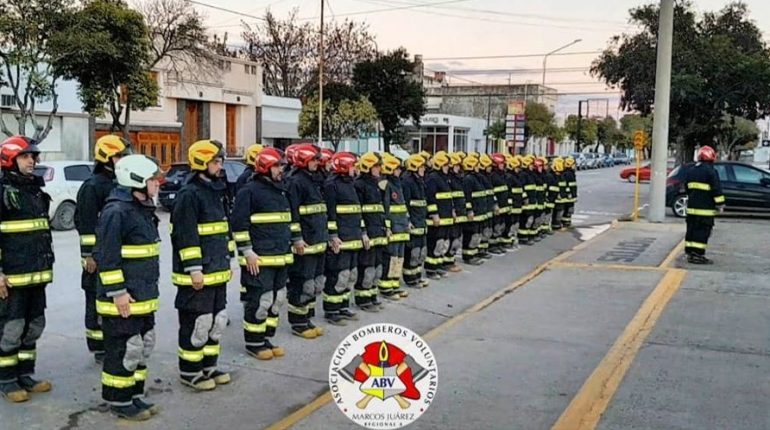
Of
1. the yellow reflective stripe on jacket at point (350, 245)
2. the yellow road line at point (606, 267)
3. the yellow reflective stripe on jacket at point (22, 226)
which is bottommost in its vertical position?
the yellow road line at point (606, 267)

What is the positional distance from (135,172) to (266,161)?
1.83 metres

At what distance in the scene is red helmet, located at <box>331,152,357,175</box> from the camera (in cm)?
856

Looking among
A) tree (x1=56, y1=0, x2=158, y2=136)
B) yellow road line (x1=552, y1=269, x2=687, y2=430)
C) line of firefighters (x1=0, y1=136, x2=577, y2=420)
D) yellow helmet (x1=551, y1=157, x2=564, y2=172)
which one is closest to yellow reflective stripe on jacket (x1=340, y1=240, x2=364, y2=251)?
line of firefighters (x1=0, y1=136, x2=577, y2=420)

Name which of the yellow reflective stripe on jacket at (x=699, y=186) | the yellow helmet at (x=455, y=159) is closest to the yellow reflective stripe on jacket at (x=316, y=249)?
the yellow helmet at (x=455, y=159)

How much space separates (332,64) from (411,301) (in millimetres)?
40887

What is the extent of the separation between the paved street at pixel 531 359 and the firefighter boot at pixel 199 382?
0.07 metres

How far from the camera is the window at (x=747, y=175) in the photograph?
2008 centimetres

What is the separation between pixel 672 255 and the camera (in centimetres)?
1288

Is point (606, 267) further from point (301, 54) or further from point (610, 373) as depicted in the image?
point (301, 54)

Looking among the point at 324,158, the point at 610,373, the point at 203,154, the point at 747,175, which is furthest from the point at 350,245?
the point at 747,175

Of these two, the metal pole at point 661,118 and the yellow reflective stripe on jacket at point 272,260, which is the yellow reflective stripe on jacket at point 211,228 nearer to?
the yellow reflective stripe on jacket at point 272,260

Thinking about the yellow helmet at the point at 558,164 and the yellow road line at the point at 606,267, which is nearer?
the yellow road line at the point at 606,267

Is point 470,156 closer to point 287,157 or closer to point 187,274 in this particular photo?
point 287,157

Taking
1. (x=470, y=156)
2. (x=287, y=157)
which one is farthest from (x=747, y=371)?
(x=470, y=156)
